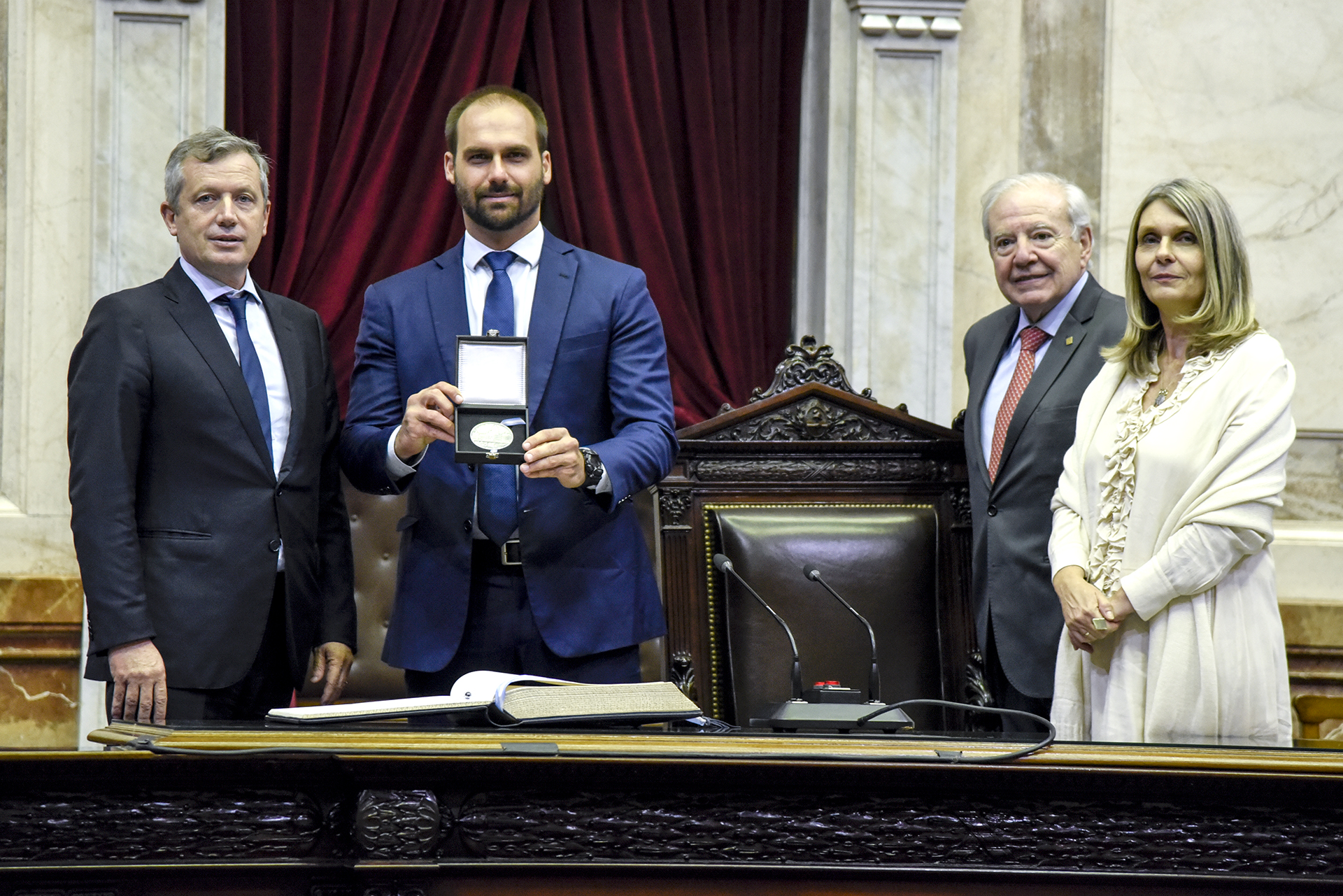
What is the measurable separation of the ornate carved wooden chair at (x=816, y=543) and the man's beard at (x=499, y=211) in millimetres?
1116

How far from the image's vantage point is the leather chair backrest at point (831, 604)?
3.30 metres

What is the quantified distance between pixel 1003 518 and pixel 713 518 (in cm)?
84

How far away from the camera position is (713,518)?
3402 mm

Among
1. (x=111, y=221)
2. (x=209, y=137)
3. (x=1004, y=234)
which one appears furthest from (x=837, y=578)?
(x=111, y=221)

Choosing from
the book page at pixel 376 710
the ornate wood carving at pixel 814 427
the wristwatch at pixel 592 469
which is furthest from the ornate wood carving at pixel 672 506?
the book page at pixel 376 710

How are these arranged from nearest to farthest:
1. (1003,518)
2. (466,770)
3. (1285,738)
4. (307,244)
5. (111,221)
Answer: (466,770), (1285,738), (1003,518), (111,221), (307,244)

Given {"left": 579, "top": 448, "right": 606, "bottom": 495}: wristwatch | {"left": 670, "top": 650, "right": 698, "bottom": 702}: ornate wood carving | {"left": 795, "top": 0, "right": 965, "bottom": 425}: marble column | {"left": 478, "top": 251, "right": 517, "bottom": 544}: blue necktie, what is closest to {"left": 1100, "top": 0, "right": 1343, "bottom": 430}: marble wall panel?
{"left": 795, "top": 0, "right": 965, "bottom": 425}: marble column

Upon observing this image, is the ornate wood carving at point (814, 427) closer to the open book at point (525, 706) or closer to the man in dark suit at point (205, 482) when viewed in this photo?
the man in dark suit at point (205, 482)

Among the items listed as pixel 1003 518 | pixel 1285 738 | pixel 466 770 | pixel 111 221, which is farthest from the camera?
pixel 111 221

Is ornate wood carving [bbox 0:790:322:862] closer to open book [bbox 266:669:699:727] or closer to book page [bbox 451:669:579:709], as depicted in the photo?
open book [bbox 266:669:699:727]

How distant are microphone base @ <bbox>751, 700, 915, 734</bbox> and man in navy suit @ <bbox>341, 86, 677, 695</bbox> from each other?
459 millimetres

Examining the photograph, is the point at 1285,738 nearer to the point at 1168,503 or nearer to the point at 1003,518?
the point at 1168,503

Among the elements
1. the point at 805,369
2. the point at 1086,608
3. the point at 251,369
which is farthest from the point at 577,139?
the point at 1086,608

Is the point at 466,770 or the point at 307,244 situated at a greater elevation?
the point at 307,244
